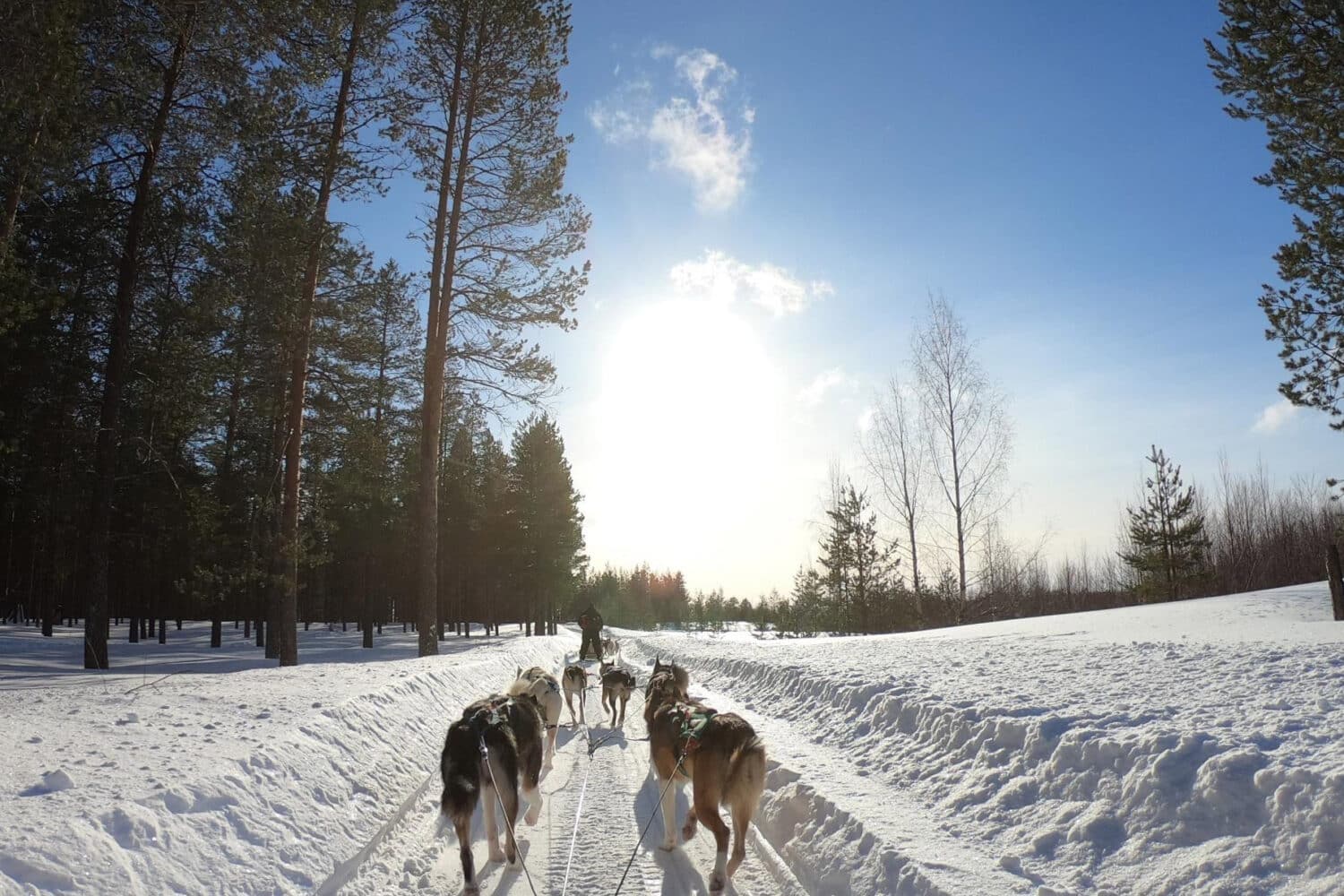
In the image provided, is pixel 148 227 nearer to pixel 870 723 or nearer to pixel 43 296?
pixel 43 296

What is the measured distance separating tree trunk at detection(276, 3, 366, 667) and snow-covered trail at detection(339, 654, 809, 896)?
8774 mm

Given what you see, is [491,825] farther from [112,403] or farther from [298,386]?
[112,403]

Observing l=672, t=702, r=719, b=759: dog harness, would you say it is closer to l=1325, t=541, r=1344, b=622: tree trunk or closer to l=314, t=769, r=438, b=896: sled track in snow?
l=314, t=769, r=438, b=896: sled track in snow

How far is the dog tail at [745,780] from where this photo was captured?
197 inches

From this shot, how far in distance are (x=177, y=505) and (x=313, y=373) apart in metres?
11.4

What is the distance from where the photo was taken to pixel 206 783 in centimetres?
460

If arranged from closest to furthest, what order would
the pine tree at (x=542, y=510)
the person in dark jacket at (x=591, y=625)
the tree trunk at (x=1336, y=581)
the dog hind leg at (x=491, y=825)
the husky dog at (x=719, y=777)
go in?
the husky dog at (x=719, y=777) → the dog hind leg at (x=491, y=825) → the tree trunk at (x=1336, y=581) → the person in dark jacket at (x=591, y=625) → the pine tree at (x=542, y=510)

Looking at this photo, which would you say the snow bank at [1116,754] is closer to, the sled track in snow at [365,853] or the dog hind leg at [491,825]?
the dog hind leg at [491,825]

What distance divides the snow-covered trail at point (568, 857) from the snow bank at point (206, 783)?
174 mm

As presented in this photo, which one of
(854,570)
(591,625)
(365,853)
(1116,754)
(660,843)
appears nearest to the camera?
(1116,754)

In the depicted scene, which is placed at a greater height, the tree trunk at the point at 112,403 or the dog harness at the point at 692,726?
the tree trunk at the point at 112,403

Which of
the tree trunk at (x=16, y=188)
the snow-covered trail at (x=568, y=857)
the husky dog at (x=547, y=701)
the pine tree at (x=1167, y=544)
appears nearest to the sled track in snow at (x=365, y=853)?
the snow-covered trail at (x=568, y=857)

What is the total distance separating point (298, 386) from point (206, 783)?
12060 mm

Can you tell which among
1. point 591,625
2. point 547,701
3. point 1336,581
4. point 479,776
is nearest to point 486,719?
point 479,776
